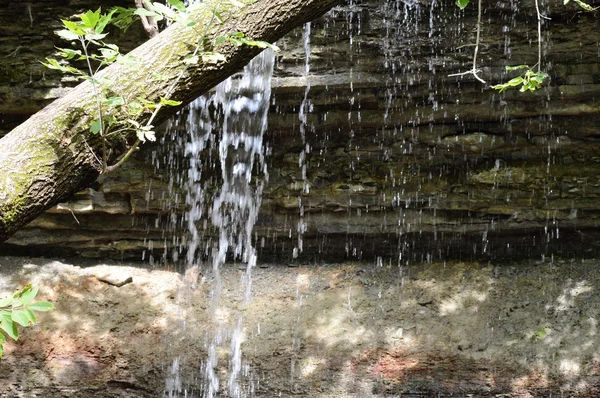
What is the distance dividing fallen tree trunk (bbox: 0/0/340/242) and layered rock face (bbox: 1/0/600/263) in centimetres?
221

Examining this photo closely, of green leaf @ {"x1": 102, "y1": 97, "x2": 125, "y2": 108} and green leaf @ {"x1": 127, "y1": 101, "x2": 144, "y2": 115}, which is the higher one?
green leaf @ {"x1": 102, "y1": 97, "x2": 125, "y2": 108}

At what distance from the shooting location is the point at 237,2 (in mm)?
1912

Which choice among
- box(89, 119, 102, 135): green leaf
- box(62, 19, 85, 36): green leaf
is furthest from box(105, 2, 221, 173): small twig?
box(62, 19, 85, 36): green leaf

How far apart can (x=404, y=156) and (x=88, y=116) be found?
9.78 feet

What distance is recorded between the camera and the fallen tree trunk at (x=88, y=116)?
1726mm

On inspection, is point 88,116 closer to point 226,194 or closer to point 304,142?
point 304,142

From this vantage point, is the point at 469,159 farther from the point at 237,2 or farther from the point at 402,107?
the point at 237,2

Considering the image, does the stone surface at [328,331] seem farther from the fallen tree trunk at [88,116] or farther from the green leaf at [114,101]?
the green leaf at [114,101]

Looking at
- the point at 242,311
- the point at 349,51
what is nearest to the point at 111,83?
the point at 349,51

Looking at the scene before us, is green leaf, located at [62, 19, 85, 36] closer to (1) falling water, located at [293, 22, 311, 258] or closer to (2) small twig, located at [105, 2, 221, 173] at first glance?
(2) small twig, located at [105, 2, 221, 173]

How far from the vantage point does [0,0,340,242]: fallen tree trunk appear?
1.73 m

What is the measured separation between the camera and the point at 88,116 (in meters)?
1.83

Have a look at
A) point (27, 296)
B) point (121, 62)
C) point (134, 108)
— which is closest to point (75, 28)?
point (121, 62)

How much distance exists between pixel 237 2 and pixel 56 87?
2876mm
